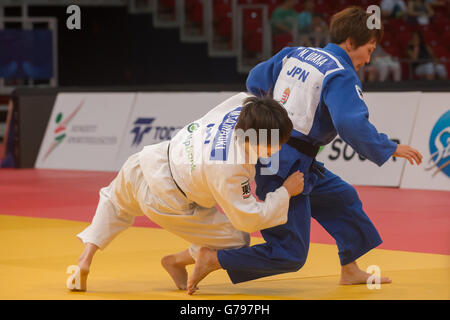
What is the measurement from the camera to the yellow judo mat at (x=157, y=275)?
4.42 meters

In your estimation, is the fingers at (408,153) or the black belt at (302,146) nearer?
the fingers at (408,153)

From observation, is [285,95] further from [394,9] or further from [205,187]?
[394,9]

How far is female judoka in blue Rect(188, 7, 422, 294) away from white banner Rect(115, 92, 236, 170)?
6578 millimetres

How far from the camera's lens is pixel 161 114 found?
11.7m

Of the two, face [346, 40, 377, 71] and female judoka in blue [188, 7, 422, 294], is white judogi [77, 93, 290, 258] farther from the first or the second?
face [346, 40, 377, 71]

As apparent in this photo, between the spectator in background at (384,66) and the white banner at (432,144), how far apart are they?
331 centimetres

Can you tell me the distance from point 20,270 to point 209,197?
5.10 ft

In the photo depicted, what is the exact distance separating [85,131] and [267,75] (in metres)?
8.09

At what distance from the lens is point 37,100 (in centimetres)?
1282

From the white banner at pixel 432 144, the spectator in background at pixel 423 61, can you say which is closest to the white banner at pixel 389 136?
the white banner at pixel 432 144

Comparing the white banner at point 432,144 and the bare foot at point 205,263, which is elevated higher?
the bare foot at point 205,263

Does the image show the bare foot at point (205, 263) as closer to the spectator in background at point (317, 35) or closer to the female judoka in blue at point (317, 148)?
the female judoka in blue at point (317, 148)
